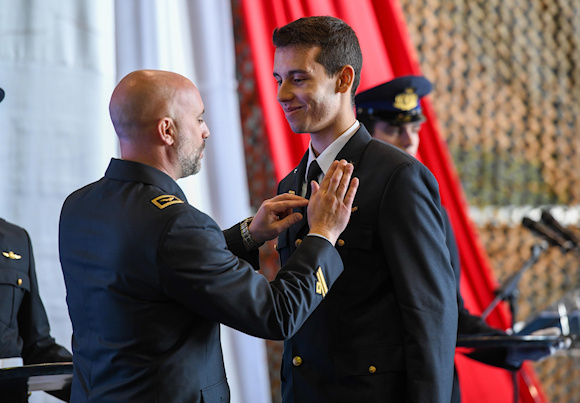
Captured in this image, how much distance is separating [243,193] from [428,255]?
4.60 ft

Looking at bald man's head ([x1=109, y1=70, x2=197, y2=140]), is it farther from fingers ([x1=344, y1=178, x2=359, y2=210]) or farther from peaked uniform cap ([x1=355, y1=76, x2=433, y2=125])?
peaked uniform cap ([x1=355, y1=76, x2=433, y2=125])

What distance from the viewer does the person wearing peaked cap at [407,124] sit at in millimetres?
1909

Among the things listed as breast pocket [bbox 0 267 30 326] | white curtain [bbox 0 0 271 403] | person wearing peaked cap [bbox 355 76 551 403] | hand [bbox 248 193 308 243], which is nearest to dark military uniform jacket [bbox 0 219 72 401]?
breast pocket [bbox 0 267 30 326]

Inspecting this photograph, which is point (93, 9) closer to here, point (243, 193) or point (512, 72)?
point (243, 193)

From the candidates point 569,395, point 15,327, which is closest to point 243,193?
point 15,327

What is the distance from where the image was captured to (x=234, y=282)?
46.3 inches

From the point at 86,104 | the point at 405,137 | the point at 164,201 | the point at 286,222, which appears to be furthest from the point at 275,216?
the point at 86,104

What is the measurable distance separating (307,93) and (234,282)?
17.8 inches

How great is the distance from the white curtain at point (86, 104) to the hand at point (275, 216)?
1.03m

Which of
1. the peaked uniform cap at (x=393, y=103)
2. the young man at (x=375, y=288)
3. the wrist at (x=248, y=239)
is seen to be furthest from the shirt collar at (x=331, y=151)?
the peaked uniform cap at (x=393, y=103)

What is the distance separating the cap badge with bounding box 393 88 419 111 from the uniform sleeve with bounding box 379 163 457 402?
32.3 inches

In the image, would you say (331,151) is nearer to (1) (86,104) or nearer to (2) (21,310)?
(2) (21,310)

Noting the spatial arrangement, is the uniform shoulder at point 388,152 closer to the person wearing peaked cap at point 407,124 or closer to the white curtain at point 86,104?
the person wearing peaked cap at point 407,124

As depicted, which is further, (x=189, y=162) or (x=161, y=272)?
(x=189, y=162)
